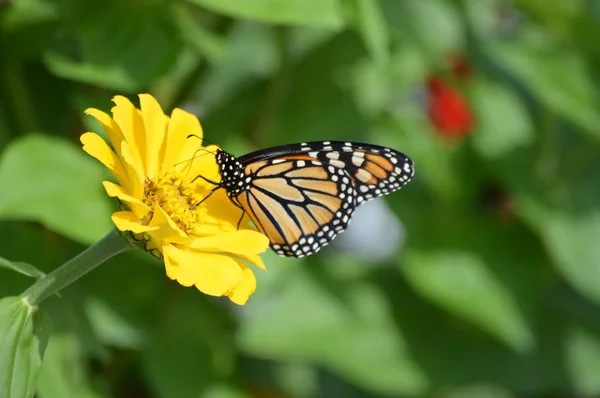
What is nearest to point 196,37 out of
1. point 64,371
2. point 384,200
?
point 64,371

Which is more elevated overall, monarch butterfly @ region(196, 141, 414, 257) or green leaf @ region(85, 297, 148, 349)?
monarch butterfly @ region(196, 141, 414, 257)

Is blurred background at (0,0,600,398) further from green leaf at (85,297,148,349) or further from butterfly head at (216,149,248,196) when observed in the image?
butterfly head at (216,149,248,196)

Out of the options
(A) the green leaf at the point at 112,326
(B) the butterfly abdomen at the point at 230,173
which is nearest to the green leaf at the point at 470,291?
(A) the green leaf at the point at 112,326

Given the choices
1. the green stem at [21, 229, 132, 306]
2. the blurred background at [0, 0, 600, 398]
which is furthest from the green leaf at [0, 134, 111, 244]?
the green stem at [21, 229, 132, 306]

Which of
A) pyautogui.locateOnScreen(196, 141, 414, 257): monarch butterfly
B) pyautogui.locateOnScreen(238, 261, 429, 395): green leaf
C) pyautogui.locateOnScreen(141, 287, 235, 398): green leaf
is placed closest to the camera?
pyautogui.locateOnScreen(196, 141, 414, 257): monarch butterfly

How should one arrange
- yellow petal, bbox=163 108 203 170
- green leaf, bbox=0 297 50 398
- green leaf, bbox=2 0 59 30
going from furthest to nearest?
green leaf, bbox=2 0 59 30 → yellow petal, bbox=163 108 203 170 → green leaf, bbox=0 297 50 398

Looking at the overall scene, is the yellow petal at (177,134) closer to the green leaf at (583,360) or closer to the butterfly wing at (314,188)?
the butterfly wing at (314,188)

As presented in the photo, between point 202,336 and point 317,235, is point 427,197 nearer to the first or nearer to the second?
point 202,336

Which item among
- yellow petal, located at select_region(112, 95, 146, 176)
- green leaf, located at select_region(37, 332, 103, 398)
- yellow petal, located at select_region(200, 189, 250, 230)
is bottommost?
green leaf, located at select_region(37, 332, 103, 398)
